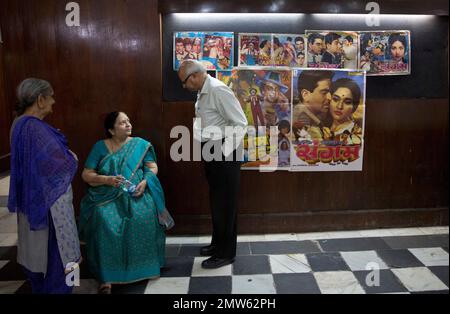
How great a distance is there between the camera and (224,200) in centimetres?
312

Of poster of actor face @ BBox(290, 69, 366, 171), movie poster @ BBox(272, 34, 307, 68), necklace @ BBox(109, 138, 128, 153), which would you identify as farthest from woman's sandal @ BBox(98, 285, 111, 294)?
movie poster @ BBox(272, 34, 307, 68)

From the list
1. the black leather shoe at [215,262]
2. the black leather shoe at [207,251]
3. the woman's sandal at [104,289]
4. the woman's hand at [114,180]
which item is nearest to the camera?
the woman's sandal at [104,289]

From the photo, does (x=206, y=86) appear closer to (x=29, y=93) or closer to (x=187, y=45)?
(x=187, y=45)

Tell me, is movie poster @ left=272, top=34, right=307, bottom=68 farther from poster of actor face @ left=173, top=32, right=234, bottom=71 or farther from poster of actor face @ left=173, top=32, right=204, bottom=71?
poster of actor face @ left=173, top=32, right=204, bottom=71

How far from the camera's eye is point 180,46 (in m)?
3.51

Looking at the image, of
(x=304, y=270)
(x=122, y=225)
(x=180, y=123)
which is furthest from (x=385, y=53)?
(x=122, y=225)

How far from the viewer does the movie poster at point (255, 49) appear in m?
3.53

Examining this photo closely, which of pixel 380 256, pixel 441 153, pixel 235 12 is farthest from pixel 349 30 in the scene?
pixel 380 256

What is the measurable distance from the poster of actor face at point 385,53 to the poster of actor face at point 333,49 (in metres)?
0.08

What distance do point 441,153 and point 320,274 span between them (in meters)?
1.74

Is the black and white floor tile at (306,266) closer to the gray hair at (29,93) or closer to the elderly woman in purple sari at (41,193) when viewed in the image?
the elderly woman in purple sari at (41,193)

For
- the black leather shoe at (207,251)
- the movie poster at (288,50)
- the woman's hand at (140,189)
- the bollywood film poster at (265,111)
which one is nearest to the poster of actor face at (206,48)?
the bollywood film poster at (265,111)

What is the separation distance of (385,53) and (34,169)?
293cm

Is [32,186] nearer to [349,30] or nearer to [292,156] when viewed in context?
[292,156]
